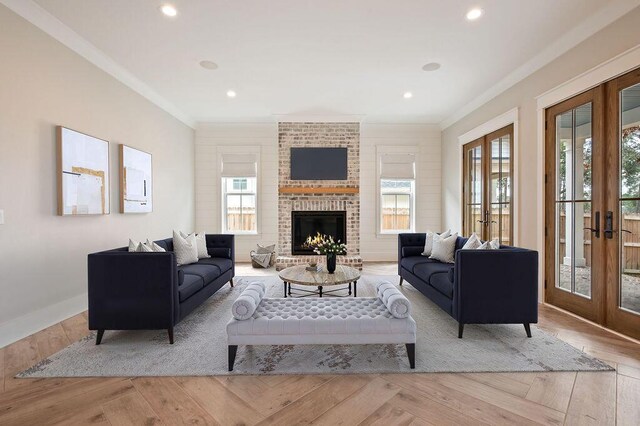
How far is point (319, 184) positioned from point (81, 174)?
4116 millimetres

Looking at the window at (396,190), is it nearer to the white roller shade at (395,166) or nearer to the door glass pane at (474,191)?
the white roller shade at (395,166)

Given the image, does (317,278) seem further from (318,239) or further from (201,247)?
(201,247)

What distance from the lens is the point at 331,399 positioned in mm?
1933

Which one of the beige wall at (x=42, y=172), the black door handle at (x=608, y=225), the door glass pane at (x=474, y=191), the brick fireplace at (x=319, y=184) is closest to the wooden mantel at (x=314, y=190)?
the brick fireplace at (x=319, y=184)

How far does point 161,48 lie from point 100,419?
382 centimetres

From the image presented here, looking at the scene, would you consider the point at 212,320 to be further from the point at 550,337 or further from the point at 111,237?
the point at 550,337

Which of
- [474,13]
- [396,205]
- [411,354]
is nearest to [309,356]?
[411,354]

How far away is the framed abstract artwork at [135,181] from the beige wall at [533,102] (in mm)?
5668

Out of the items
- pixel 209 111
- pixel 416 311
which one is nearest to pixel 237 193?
pixel 209 111

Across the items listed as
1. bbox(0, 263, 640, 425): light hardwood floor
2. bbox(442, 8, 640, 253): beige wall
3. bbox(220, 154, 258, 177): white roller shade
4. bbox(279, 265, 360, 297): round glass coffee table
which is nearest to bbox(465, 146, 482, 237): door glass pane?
bbox(442, 8, 640, 253): beige wall

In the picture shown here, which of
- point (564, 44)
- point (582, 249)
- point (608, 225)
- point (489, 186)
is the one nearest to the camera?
point (608, 225)

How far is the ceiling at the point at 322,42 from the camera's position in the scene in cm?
293

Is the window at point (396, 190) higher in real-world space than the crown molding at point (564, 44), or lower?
lower

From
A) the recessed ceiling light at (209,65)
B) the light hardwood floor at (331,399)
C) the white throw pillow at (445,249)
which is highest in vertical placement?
the recessed ceiling light at (209,65)
